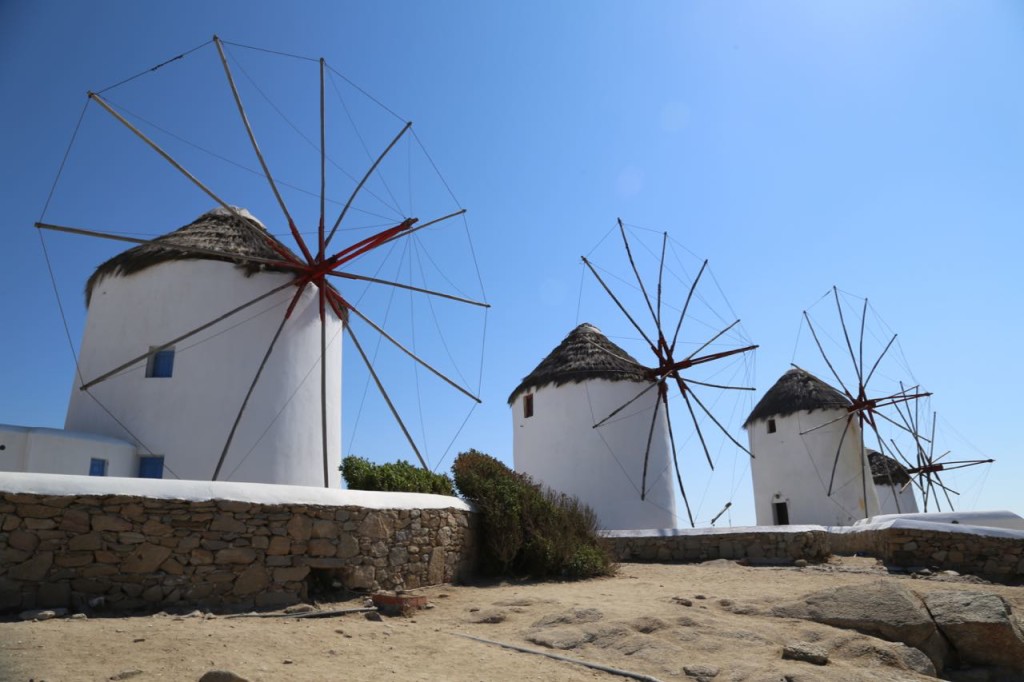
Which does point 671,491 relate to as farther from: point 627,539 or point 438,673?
point 438,673

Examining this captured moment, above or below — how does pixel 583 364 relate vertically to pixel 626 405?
above

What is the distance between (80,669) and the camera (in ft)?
15.6

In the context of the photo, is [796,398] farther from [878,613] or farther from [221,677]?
[221,677]

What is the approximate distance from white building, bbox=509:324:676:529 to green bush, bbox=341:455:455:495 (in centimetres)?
692

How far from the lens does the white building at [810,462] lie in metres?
21.5

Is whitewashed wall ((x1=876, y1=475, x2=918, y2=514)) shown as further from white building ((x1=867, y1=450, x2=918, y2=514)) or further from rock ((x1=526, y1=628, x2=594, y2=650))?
rock ((x1=526, y1=628, x2=594, y2=650))

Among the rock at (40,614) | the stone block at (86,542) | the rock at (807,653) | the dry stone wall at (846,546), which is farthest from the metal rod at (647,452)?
the rock at (40,614)

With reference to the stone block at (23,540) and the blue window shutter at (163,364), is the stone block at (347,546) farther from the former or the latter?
the blue window shutter at (163,364)

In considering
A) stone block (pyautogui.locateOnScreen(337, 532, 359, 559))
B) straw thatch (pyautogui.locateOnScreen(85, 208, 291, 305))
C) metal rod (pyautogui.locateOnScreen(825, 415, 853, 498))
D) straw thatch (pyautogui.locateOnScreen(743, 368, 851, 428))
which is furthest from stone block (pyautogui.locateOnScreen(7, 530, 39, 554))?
straw thatch (pyautogui.locateOnScreen(743, 368, 851, 428))

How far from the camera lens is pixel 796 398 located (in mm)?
22891

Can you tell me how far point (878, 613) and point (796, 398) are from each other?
1690cm

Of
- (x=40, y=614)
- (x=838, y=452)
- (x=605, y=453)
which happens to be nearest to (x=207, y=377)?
Result: (x=40, y=614)

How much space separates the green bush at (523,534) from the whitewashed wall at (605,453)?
6.09 m

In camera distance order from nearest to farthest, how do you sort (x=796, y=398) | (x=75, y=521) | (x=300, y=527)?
(x=75, y=521) → (x=300, y=527) → (x=796, y=398)
